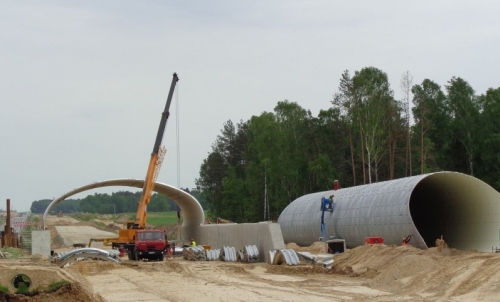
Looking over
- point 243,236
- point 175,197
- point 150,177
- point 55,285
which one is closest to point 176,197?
point 175,197

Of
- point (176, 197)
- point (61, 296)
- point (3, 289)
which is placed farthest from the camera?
point (176, 197)

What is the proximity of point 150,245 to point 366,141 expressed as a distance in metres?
24.7

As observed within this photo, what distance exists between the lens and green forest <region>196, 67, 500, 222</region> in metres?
56.9

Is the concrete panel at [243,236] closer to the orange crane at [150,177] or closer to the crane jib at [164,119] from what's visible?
the orange crane at [150,177]

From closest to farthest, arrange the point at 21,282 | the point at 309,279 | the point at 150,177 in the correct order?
the point at 21,282, the point at 309,279, the point at 150,177

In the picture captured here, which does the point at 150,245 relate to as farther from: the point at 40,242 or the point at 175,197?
the point at 175,197

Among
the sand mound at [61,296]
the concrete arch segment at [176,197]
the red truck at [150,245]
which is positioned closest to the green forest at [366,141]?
the concrete arch segment at [176,197]

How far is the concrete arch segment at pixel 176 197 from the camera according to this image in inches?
1876

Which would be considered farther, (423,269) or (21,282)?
(423,269)

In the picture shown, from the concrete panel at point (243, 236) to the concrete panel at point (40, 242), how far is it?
29.9 ft

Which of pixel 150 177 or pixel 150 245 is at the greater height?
pixel 150 177

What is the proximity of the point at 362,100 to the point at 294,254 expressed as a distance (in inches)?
1122

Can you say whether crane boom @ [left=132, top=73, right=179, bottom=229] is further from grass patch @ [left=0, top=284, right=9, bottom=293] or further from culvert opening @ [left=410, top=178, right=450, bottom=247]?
grass patch @ [left=0, top=284, right=9, bottom=293]

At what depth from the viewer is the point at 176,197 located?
51781mm
